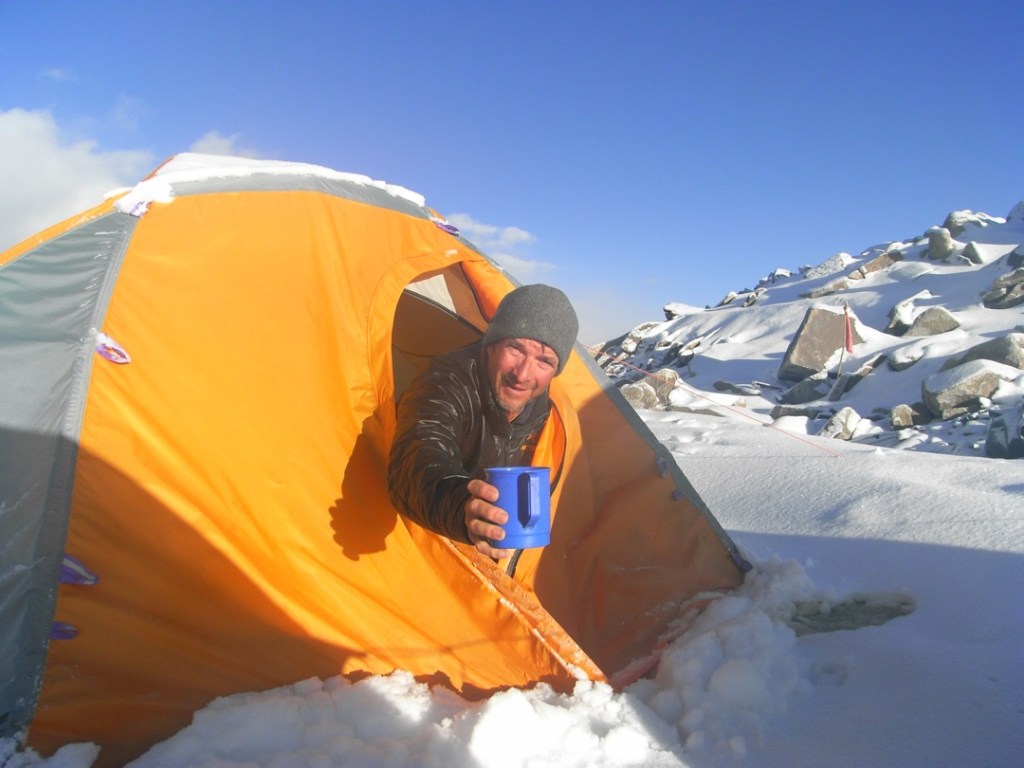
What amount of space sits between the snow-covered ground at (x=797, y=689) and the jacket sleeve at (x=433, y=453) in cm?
45

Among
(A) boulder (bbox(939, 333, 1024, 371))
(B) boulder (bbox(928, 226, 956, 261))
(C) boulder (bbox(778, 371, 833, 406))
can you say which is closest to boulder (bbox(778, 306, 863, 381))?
(C) boulder (bbox(778, 371, 833, 406))

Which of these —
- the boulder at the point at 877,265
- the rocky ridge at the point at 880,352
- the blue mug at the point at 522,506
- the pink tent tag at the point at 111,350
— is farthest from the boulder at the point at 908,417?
the boulder at the point at 877,265

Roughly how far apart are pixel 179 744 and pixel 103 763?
0.52 feet

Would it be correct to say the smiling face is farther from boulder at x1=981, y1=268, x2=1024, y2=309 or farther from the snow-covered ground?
boulder at x1=981, y1=268, x2=1024, y2=309

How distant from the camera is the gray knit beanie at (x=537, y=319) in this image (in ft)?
6.95

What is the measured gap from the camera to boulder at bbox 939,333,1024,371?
8.09 metres

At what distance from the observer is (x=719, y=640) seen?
1.89 meters

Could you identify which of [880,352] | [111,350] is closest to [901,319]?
[880,352]

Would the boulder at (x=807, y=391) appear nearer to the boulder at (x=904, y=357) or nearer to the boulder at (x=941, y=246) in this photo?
the boulder at (x=904, y=357)

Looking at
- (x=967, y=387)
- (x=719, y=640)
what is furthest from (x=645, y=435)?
(x=967, y=387)

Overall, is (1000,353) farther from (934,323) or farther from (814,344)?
(934,323)

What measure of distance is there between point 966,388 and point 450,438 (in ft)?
24.3

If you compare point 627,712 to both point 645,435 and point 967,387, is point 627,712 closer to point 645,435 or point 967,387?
point 645,435

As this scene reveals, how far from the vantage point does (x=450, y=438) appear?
184 centimetres
